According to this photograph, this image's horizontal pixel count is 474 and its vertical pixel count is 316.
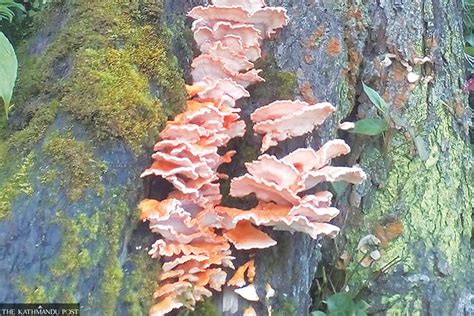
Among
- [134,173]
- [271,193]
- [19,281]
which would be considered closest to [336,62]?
[271,193]

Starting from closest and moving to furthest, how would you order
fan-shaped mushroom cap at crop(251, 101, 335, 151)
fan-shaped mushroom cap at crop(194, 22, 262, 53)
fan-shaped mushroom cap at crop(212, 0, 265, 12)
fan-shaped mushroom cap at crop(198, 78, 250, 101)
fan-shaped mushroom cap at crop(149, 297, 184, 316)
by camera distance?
1. fan-shaped mushroom cap at crop(149, 297, 184, 316)
2. fan-shaped mushroom cap at crop(251, 101, 335, 151)
3. fan-shaped mushroom cap at crop(198, 78, 250, 101)
4. fan-shaped mushroom cap at crop(194, 22, 262, 53)
5. fan-shaped mushroom cap at crop(212, 0, 265, 12)

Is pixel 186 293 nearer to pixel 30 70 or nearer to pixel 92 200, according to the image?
pixel 92 200

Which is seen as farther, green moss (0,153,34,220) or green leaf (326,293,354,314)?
green leaf (326,293,354,314)

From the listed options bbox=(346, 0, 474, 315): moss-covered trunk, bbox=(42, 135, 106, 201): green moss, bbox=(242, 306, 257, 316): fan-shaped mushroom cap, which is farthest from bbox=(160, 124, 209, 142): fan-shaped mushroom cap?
bbox=(346, 0, 474, 315): moss-covered trunk

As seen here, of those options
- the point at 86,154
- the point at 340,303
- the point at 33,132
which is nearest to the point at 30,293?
the point at 86,154

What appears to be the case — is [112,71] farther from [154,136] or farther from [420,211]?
[420,211]

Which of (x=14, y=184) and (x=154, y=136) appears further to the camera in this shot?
(x=154, y=136)

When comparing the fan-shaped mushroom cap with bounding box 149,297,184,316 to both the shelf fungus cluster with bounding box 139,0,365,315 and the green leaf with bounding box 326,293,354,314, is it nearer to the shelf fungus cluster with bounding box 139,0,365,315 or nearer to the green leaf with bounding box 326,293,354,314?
the shelf fungus cluster with bounding box 139,0,365,315
